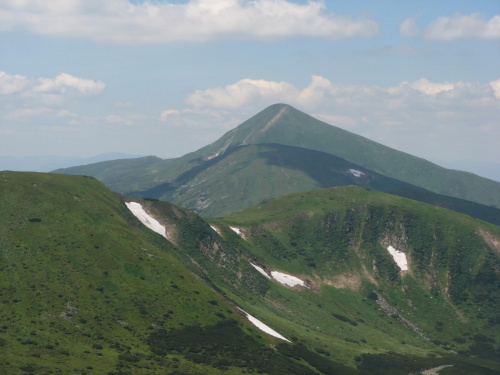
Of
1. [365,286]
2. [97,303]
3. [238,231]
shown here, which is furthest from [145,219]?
[365,286]

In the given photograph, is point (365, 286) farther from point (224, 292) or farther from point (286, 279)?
point (224, 292)

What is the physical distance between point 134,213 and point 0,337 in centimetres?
8543

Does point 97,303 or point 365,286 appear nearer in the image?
point 97,303

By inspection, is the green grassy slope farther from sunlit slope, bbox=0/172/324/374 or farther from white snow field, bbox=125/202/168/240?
sunlit slope, bbox=0/172/324/374

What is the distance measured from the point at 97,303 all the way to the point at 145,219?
225ft

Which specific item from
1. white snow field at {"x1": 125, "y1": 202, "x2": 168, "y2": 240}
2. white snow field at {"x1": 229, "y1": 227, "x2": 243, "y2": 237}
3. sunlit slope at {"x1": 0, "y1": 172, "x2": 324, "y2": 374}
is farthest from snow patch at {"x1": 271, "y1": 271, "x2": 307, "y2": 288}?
sunlit slope at {"x1": 0, "y1": 172, "x2": 324, "y2": 374}

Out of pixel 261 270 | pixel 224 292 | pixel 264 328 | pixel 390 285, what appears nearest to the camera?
pixel 264 328

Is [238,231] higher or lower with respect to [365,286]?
higher

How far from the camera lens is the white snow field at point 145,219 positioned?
14950 centimetres

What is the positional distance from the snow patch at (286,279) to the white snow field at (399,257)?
4728cm

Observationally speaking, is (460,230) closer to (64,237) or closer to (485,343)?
(485,343)

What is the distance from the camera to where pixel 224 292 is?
409 feet

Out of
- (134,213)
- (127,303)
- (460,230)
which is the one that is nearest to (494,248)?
(460,230)

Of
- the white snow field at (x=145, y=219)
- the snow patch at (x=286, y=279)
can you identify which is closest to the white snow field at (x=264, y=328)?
the white snow field at (x=145, y=219)
